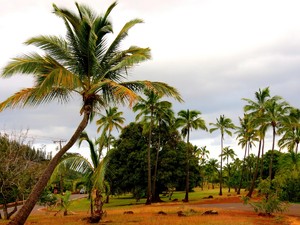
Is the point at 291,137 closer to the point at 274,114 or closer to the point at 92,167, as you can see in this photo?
the point at 274,114

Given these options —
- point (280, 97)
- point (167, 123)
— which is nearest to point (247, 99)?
point (280, 97)

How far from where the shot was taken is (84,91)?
1402 centimetres

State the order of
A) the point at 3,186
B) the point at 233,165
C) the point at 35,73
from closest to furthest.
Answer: the point at 35,73 → the point at 3,186 → the point at 233,165

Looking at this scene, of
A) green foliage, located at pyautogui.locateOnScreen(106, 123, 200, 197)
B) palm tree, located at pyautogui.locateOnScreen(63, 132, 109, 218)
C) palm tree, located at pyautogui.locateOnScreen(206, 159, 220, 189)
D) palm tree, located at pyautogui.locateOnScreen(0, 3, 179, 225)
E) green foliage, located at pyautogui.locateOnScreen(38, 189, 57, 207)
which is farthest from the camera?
palm tree, located at pyautogui.locateOnScreen(206, 159, 220, 189)

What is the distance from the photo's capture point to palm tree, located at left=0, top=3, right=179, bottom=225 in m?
13.2

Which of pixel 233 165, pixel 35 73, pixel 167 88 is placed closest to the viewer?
pixel 35 73

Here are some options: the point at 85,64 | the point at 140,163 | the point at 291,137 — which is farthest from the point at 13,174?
the point at 291,137

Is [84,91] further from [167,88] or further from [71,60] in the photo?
[167,88]

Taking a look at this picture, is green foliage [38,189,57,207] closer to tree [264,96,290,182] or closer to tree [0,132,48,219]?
tree [0,132,48,219]

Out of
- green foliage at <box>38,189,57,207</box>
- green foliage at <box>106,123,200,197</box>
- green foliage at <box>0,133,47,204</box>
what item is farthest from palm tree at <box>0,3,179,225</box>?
green foliage at <box>106,123,200,197</box>

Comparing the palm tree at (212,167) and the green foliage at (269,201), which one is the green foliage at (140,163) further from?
the palm tree at (212,167)

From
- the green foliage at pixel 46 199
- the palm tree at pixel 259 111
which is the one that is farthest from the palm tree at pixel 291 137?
the green foliage at pixel 46 199

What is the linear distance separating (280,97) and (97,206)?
90.8 ft

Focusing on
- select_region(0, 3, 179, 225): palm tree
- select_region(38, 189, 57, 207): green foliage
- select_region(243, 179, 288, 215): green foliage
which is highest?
select_region(0, 3, 179, 225): palm tree
